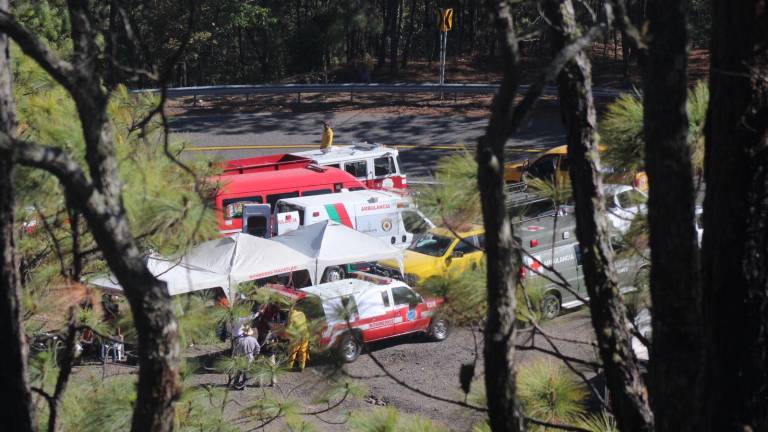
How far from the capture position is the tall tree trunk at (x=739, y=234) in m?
3.05

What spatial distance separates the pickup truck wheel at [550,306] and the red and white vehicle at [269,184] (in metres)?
12.7

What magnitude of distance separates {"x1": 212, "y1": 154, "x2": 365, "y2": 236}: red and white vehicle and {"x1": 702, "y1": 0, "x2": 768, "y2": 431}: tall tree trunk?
46.3 feet

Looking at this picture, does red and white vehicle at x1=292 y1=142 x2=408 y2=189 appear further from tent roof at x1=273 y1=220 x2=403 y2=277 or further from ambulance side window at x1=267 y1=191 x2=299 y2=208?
tent roof at x1=273 y1=220 x2=403 y2=277

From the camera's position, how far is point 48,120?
519 centimetres

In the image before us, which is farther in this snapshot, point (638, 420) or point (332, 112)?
point (332, 112)

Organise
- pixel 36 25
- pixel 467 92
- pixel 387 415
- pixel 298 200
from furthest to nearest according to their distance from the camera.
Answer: pixel 467 92 < pixel 298 200 < pixel 36 25 < pixel 387 415

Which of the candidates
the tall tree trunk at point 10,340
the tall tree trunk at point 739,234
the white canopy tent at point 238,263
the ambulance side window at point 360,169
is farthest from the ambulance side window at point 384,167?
the tall tree trunk at point 739,234

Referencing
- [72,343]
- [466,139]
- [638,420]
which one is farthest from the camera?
[466,139]

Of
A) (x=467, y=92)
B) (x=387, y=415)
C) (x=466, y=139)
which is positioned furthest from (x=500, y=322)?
(x=467, y=92)

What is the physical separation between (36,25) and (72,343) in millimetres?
10235

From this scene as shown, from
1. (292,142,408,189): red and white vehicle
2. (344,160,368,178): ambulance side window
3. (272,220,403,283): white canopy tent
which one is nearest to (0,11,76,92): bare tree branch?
(272,220,403,283): white canopy tent

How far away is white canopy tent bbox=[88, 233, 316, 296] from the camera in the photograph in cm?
1257

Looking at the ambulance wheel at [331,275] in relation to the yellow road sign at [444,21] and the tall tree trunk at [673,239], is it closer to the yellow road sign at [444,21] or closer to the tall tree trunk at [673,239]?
the yellow road sign at [444,21]

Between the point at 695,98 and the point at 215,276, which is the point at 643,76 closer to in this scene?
the point at 695,98
